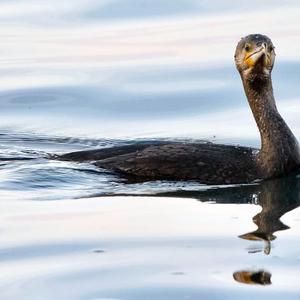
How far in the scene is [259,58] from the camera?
1240 centimetres

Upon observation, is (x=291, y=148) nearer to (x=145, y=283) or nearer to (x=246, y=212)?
(x=246, y=212)

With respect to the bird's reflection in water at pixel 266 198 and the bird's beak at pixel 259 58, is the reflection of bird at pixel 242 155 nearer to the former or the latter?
the bird's beak at pixel 259 58

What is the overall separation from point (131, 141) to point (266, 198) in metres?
2.72

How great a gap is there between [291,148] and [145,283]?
392 centimetres

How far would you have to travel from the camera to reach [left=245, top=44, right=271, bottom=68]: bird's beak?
12.3 metres

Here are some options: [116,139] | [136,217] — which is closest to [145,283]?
[136,217]

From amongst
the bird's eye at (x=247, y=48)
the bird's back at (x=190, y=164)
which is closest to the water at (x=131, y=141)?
the bird's back at (x=190, y=164)

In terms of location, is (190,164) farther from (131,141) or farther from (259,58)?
(131,141)

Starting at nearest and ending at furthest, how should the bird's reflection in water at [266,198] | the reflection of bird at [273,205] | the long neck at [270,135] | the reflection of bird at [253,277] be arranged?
1. the reflection of bird at [253,277]
2. the reflection of bird at [273,205]
3. the bird's reflection in water at [266,198]
4. the long neck at [270,135]

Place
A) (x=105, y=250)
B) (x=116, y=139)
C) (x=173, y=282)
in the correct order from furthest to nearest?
(x=116, y=139)
(x=105, y=250)
(x=173, y=282)

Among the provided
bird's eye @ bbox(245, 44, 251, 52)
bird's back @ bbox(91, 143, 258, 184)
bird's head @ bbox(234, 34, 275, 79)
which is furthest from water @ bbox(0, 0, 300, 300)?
bird's eye @ bbox(245, 44, 251, 52)

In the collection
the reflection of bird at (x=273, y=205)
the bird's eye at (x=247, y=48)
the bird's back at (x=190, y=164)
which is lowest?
the reflection of bird at (x=273, y=205)

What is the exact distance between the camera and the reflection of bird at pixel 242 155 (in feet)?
40.0

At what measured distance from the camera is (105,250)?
9555 millimetres
